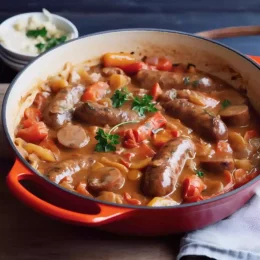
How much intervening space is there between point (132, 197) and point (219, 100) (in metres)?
1.01

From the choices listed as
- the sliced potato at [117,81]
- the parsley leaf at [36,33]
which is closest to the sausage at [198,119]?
the sliced potato at [117,81]

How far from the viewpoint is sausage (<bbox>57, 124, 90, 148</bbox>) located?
2.74 m

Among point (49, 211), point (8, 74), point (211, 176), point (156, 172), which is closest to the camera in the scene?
point (49, 211)

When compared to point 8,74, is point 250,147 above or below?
above

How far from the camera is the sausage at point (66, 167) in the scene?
248 cm

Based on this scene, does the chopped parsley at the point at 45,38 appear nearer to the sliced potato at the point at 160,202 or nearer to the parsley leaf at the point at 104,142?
the parsley leaf at the point at 104,142

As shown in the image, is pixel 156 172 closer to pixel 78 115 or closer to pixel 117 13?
pixel 78 115

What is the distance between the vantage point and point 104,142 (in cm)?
272

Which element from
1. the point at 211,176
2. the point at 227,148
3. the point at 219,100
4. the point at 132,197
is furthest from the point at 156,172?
the point at 219,100

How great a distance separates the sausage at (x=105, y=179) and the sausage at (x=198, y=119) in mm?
552

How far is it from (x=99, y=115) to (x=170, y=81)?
585mm

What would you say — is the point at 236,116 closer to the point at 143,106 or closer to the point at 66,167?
the point at 143,106

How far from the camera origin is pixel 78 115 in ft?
9.48

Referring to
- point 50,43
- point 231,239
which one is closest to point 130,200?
point 231,239
